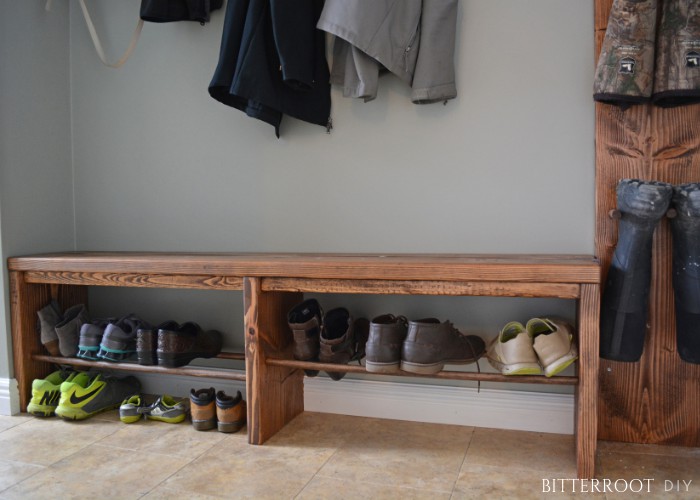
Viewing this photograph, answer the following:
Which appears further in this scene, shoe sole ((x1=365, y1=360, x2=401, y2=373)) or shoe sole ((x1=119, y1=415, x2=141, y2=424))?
shoe sole ((x1=119, y1=415, x2=141, y2=424))

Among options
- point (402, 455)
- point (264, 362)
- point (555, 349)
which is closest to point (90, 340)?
point (264, 362)

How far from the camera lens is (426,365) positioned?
1.63 m

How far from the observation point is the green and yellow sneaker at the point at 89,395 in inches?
77.4

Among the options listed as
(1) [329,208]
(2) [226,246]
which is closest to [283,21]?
(1) [329,208]

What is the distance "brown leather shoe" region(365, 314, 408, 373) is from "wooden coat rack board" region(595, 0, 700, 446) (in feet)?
2.22

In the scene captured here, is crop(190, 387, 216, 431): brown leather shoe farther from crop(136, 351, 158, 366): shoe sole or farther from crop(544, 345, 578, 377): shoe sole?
crop(544, 345, 578, 377): shoe sole

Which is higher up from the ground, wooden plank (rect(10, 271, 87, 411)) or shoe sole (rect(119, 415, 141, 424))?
wooden plank (rect(10, 271, 87, 411))

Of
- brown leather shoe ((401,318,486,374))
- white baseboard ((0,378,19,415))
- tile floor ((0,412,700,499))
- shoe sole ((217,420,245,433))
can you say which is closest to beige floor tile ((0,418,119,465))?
tile floor ((0,412,700,499))

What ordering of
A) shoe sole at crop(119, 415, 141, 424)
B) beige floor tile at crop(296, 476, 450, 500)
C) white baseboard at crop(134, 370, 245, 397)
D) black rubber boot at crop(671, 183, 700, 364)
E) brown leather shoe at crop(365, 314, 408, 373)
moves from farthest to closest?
white baseboard at crop(134, 370, 245, 397) < shoe sole at crop(119, 415, 141, 424) < brown leather shoe at crop(365, 314, 408, 373) < black rubber boot at crop(671, 183, 700, 364) < beige floor tile at crop(296, 476, 450, 500)

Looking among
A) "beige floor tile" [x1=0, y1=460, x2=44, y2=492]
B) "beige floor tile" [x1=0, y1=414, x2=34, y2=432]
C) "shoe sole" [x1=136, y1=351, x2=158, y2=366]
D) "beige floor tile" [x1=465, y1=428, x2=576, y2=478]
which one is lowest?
"beige floor tile" [x1=0, y1=414, x2=34, y2=432]

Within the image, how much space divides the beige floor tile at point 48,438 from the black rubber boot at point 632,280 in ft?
5.21

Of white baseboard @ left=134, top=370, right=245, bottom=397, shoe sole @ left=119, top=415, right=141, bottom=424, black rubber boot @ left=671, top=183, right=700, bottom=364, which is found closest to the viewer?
black rubber boot @ left=671, top=183, right=700, bottom=364

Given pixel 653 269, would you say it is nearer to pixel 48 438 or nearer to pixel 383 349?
pixel 383 349

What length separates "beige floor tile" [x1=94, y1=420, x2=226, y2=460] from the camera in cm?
174
